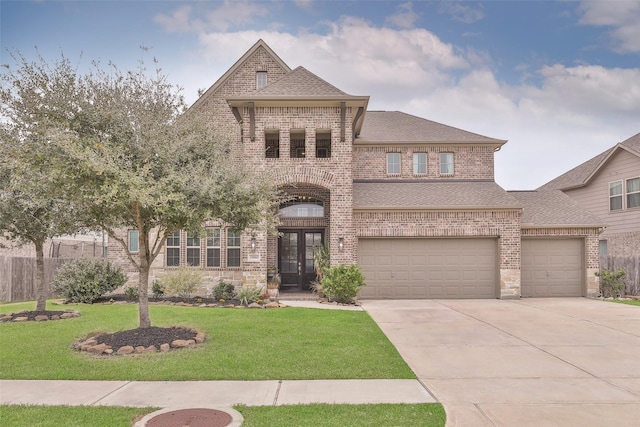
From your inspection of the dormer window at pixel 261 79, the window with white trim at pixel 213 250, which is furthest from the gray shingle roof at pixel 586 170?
the window with white trim at pixel 213 250

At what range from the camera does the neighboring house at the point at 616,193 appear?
2065 cm

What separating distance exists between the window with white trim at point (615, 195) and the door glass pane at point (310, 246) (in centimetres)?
1412

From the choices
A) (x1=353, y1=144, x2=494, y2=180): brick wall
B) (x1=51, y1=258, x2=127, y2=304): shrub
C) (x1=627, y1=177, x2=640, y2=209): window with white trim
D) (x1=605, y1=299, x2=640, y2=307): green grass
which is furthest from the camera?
(x1=627, y1=177, x2=640, y2=209): window with white trim

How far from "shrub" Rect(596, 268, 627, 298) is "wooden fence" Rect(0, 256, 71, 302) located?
791 inches

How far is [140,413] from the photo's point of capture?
207 inches

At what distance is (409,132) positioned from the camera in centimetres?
1984

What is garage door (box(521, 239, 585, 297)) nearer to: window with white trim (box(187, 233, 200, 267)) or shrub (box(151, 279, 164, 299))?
window with white trim (box(187, 233, 200, 267))

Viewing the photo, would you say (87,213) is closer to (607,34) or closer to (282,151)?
(282,151)

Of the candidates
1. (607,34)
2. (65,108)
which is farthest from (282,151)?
(607,34)

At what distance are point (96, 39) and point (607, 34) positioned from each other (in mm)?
18423

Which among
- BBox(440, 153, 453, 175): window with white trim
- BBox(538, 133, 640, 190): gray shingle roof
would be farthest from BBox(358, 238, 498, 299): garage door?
BBox(538, 133, 640, 190): gray shingle roof

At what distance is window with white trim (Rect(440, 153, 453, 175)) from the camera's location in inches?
754

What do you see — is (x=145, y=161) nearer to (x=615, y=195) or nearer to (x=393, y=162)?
(x=393, y=162)

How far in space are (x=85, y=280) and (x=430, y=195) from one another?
1236 cm
